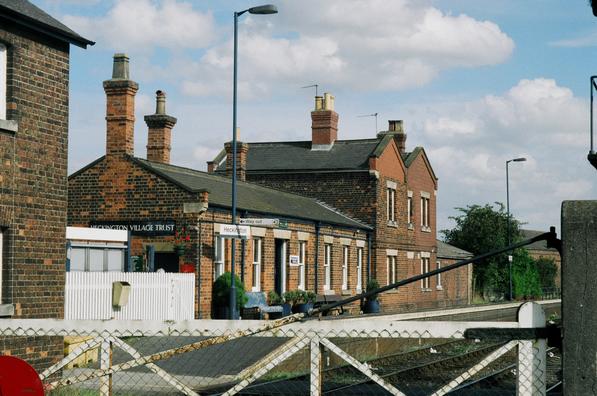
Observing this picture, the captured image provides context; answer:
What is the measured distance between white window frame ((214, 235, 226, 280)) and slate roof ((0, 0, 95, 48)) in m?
14.4

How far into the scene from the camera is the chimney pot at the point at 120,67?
1124 inches

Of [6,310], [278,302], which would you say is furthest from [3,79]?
[278,302]

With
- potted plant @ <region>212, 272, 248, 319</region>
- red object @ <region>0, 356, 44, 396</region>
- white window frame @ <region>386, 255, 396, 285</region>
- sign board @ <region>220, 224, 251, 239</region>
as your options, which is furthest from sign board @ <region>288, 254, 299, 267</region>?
red object @ <region>0, 356, 44, 396</region>

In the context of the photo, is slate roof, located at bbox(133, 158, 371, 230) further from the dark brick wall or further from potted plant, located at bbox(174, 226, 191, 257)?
the dark brick wall

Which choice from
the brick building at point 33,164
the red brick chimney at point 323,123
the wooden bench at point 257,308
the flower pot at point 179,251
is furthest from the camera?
the red brick chimney at point 323,123

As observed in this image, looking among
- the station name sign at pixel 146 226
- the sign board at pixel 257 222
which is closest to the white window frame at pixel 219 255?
the sign board at pixel 257 222

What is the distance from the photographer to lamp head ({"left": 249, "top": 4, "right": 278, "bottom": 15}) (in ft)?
83.2

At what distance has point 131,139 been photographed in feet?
95.8

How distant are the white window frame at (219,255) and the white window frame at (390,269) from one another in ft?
48.4

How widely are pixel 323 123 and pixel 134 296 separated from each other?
72.9 ft

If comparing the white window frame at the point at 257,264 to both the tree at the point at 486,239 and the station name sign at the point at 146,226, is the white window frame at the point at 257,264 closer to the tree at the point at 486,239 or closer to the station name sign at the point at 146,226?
the station name sign at the point at 146,226

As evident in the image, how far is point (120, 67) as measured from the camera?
1133 inches

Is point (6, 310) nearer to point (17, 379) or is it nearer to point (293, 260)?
point (17, 379)

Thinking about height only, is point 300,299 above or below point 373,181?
below
